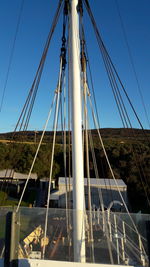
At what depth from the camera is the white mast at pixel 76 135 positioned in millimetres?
2579

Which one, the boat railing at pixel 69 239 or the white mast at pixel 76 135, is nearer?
the boat railing at pixel 69 239

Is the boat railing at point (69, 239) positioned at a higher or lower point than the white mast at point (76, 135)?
lower

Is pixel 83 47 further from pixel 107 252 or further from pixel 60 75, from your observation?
pixel 107 252

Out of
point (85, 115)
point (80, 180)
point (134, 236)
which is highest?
point (85, 115)

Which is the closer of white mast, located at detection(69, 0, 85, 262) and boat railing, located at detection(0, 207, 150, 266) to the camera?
boat railing, located at detection(0, 207, 150, 266)

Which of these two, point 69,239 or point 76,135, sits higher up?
point 76,135

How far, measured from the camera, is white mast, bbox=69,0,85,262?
258 cm

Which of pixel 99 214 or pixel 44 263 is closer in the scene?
pixel 44 263

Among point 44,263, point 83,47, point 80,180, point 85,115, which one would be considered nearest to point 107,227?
point 80,180

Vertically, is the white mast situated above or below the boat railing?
above

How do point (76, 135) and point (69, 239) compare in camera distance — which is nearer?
point (69, 239)

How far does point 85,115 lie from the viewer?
3.62m

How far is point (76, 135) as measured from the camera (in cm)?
302

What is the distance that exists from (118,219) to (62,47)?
3.12m
